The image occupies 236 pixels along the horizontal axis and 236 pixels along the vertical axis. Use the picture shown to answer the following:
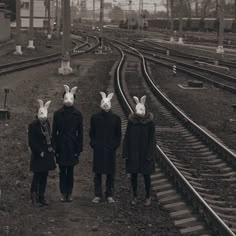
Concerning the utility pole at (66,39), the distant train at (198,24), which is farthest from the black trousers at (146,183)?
the distant train at (198,24)

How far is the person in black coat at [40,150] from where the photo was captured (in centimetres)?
885

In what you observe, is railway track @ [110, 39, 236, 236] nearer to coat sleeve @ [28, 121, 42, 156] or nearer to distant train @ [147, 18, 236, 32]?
coat sleeve @ [28, 121, 42, 156]

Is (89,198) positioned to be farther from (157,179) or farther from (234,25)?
(234,25)

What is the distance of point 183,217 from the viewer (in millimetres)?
8406

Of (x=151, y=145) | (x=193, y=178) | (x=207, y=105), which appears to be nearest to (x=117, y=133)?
(x=151, y=145)

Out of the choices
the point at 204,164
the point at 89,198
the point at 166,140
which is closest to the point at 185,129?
the point at 166,140

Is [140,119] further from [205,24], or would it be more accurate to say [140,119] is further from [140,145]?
[205,24]

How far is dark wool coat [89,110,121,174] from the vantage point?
356 inches

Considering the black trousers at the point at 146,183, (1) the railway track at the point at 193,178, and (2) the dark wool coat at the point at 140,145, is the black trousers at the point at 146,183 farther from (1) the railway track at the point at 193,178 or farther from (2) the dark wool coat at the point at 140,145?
(1) the railway track at the point at 193,178

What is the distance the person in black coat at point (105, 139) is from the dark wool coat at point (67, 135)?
25 centimetres

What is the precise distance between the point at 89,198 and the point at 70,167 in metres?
0.70

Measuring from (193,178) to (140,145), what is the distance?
2.11 metres

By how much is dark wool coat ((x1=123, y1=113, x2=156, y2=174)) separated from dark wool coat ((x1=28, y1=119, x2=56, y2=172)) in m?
1.17

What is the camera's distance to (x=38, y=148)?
8.84m
